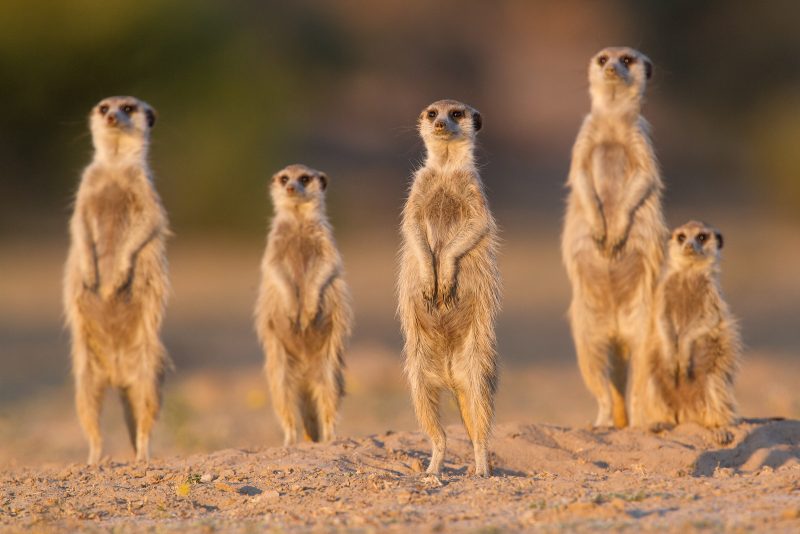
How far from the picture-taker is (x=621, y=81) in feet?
22.8

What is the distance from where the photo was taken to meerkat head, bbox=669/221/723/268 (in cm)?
660

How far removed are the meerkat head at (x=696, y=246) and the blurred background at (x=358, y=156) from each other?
4.18 ft

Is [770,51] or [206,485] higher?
[770,51]

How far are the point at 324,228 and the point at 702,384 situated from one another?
213cm

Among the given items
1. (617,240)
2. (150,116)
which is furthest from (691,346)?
(150,116)

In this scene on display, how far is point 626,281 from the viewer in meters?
6.74

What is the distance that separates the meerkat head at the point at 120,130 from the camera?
22.5ft

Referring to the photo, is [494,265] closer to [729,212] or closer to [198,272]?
[198,272]

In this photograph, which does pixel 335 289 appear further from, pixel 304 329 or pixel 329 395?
pixel 329 395

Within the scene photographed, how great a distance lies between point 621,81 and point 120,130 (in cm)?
276

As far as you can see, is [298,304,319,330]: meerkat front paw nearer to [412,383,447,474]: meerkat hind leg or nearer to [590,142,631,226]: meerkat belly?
[412,383,447,474]: meerkat hind leg

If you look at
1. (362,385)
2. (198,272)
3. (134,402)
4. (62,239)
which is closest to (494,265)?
(134,402)

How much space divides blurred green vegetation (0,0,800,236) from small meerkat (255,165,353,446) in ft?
14.3

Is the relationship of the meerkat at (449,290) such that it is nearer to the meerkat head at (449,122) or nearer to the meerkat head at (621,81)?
the meerkat head at (449,122)
